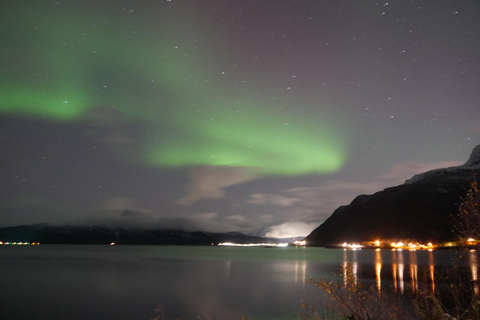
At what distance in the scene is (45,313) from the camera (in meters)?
32.2

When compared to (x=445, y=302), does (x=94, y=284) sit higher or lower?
lower

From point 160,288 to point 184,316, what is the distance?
770 inches

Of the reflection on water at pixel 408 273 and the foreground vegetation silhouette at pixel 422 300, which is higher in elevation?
the foreground vegetation silhouette at pixel 422 300

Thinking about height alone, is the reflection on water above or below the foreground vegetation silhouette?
below

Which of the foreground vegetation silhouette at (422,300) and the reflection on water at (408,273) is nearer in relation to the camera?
the foreground vegetation silhouette at (422,300)

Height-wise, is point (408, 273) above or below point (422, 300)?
below

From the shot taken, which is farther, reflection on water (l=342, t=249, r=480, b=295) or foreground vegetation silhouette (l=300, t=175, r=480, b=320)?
reflection on water (l=342, t=249, r=480, b=295)

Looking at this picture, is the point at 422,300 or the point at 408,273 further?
the point at 408,273

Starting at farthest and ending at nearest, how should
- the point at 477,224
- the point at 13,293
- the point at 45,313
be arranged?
the point at 13,293
the point at 45,313
the point at 477,224

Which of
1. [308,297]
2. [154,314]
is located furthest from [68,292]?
[308,297]

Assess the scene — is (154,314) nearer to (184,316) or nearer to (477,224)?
(184,316)

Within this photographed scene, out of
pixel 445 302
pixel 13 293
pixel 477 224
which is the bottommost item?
pixel 13 293

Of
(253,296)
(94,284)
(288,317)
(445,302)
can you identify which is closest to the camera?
(445,302)

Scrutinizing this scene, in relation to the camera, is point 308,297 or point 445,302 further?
point 308,297
